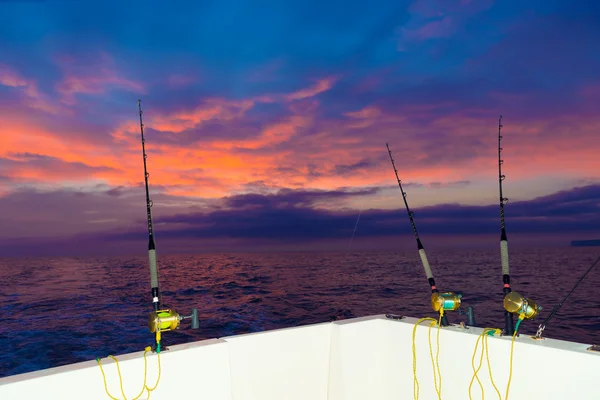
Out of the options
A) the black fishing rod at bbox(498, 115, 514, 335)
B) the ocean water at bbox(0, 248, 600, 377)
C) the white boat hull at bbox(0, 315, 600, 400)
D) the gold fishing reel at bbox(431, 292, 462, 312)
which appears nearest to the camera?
the white boat hull at bbox(0, 315, 600, 400)

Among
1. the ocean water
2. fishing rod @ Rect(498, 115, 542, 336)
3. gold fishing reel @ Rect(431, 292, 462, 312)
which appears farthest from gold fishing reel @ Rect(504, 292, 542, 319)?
the ocean water

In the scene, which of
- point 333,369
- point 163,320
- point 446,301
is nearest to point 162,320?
point 163,320

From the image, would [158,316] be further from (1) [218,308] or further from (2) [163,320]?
(1) [218,308]

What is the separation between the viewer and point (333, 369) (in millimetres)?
2521

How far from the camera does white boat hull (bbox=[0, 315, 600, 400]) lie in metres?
1.65

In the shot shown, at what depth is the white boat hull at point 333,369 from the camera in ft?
5.43

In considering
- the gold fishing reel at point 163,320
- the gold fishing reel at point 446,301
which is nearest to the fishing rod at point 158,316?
the gold fishing reel at point 163,320

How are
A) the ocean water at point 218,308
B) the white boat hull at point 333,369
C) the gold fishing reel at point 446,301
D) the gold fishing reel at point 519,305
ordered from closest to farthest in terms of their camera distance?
the white boat hull at point 333,369 < the gold fishing reel at point 519,305 < the gold fishing reel at point 446,301 < the ocean water at point 218,308

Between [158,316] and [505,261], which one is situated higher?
[505,261]

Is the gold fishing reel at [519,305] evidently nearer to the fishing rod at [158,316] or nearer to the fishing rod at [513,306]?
the fishing rod at [513,306]

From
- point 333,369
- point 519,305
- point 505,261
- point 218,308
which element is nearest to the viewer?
point 519,305

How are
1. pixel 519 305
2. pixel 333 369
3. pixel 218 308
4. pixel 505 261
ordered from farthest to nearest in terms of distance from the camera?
pixel 218 308 < pixel 333 369 < pixel 505 261 < pixel 519 305

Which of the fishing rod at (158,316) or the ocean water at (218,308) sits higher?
the fishing rod at (158,316)

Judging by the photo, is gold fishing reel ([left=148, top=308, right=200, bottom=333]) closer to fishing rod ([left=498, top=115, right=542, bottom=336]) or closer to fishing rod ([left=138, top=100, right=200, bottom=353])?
fishing rod ([left=138, top=100, right=200, bottom=353])
